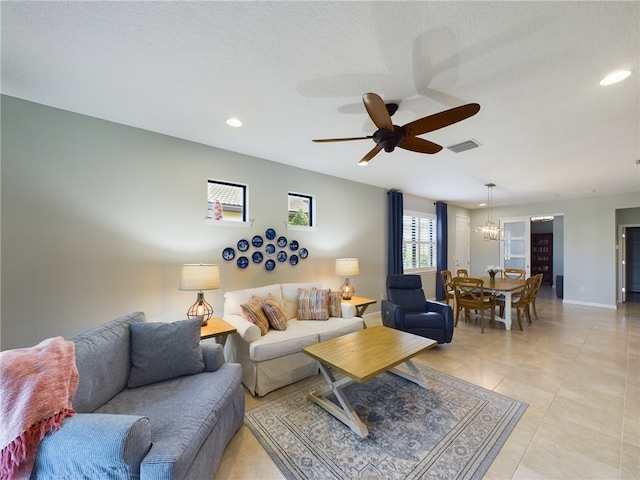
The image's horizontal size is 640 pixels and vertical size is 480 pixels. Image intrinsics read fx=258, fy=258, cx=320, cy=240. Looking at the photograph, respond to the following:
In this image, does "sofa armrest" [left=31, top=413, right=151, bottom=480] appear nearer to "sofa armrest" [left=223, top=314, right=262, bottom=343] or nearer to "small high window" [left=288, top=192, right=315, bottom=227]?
"sofa armrest" [left=223, top=314, right=262, bottom=343]

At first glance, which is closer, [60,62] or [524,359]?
[60,62]

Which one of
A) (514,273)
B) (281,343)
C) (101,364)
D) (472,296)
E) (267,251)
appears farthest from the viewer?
(514,273)

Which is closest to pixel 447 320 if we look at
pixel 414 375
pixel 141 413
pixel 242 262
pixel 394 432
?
pixel 414 375

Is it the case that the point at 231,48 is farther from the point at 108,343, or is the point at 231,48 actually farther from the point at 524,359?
the point at 524,359

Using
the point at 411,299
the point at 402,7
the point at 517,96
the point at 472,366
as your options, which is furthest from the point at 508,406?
the point at 402,7

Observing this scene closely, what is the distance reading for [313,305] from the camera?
130 inches

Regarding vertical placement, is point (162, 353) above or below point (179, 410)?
above

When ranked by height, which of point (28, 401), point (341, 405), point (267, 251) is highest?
point (267, 251)

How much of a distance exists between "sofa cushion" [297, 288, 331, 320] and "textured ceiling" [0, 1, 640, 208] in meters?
1.92

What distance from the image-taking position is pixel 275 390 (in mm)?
2562

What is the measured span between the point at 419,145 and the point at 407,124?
0.34 m

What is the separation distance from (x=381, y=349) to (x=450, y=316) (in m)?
1.66

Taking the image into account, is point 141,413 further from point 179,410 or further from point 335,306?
point 335,306

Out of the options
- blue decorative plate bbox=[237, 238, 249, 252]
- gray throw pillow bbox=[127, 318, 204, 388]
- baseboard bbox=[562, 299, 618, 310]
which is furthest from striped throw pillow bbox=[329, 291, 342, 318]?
baseboard bbox=[562, 299, 618, 310]
